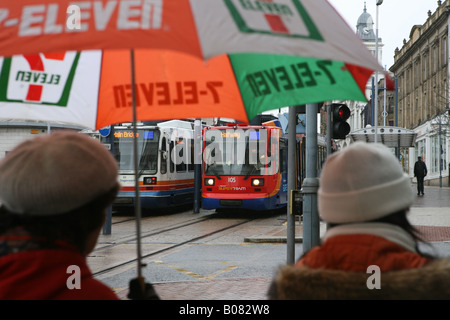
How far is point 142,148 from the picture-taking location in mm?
19906

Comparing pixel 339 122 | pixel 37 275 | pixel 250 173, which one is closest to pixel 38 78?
pixel 37 275

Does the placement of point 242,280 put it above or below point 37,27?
below

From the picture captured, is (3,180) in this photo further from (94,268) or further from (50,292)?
(94,268)

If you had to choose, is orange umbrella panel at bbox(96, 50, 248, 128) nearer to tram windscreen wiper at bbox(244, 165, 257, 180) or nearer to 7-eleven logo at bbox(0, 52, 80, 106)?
7-eleven logo at bbox(0, 52, 80, 106)

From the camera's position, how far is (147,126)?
1989 cm

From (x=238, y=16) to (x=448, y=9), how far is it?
47052mm

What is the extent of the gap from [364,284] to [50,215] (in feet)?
3.26

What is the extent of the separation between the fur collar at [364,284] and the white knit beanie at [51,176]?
27.3 inches

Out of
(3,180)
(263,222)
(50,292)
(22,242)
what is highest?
(3,180)

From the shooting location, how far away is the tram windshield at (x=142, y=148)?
64.4 feet

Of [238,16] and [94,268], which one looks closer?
[238,16]

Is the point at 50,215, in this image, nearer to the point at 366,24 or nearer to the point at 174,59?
the point at 174,59

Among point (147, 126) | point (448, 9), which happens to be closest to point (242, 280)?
point (147, 126)

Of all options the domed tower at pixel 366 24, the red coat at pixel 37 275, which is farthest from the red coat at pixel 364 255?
the domed tower at pixel 366 24
